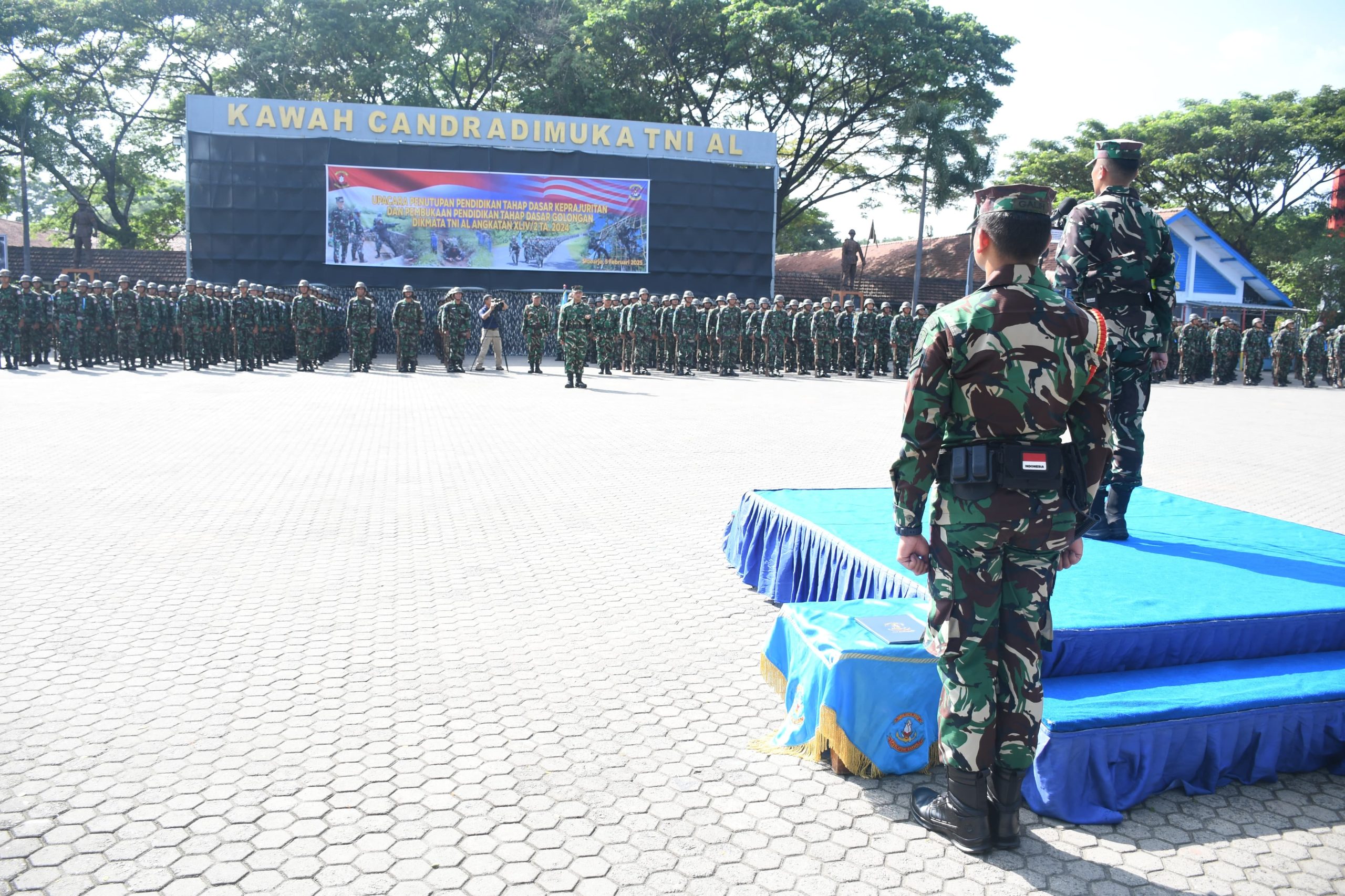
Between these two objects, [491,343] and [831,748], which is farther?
[491,343]

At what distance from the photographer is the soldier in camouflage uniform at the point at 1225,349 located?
22.8 meters

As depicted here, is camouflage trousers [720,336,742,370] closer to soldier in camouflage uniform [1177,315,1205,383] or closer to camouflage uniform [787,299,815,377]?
camouflage uniform [787,299,815,377]

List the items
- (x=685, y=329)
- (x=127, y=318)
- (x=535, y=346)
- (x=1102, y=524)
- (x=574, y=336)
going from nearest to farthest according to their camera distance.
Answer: (x=1102, y=524) → (x=574, y=336) → (x=127, y=318) → (x=535, y=346) → (x=685, y=329)

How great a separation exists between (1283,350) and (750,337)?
43.4 feet

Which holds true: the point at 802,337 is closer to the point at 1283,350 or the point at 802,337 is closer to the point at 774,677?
the point at 1283,350

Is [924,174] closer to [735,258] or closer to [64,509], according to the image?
[735,258]

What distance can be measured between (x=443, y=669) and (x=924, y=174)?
3028 centimetres

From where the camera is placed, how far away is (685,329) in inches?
796

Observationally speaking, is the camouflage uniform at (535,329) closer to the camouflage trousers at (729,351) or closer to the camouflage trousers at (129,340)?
the camouflage trousers at (729,351)

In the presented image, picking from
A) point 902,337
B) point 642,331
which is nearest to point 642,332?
point 642,331

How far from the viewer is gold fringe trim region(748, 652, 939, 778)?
2.82 meters

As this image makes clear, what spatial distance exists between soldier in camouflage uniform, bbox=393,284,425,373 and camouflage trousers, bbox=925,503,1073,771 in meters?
17.2

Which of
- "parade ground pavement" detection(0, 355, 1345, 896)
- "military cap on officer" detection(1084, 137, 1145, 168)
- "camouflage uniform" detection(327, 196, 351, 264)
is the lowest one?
"parade ground pavement" detection(0, 355, 1345, 896)

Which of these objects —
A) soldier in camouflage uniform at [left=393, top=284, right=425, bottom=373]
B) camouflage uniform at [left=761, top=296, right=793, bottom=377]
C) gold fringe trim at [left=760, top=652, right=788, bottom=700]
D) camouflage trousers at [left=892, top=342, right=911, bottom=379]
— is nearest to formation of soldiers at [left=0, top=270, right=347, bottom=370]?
soldier in camouflage uniform at [left=393, top=284, right=425, bottom=373]
